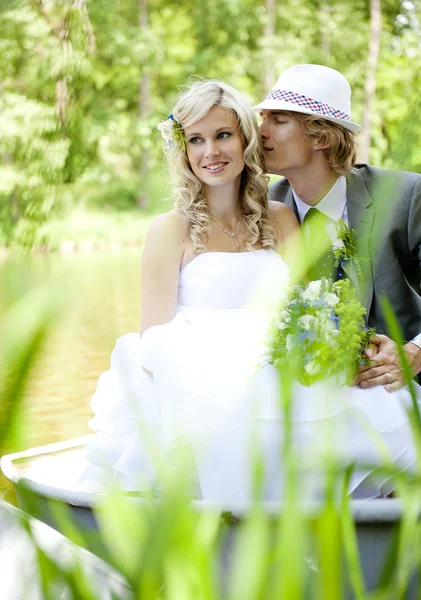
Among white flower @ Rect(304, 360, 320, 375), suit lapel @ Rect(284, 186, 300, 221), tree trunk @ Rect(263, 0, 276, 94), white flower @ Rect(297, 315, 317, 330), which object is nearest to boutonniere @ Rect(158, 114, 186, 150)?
suit lapel @ Rect(284, 186, 300, 221)

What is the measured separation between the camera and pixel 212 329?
6.42 ft

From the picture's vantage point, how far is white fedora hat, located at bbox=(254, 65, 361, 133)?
2375 millimetres

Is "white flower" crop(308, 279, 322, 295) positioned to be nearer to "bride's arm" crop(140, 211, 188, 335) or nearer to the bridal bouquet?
the bridal bouquet

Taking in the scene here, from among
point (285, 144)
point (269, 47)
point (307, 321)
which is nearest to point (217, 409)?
point (307, 321)

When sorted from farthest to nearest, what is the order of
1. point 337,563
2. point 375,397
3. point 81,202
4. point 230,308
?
point 230,308, point 375,397, point 81,202, point 337,563

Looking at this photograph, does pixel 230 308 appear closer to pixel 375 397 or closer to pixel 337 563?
pixel 375 397

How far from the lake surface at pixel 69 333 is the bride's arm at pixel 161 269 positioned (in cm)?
19

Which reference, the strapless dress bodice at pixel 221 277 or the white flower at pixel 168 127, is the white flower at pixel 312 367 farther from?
the white flower at pixel 168 127

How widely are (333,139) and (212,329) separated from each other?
785 millimetres

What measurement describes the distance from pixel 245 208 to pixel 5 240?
206cm

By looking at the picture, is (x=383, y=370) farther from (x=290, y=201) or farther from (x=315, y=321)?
(x=290, y=201)

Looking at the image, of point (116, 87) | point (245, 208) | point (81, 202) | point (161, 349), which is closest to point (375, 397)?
point (161, 349)

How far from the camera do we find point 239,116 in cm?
228

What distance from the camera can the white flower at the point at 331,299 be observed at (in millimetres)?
1694
